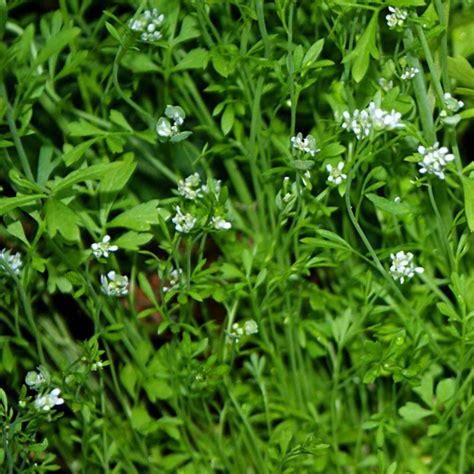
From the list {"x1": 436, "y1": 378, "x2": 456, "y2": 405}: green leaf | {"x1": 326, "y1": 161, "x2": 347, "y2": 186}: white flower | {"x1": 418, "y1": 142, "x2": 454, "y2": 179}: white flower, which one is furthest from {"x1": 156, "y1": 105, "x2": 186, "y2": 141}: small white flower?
{"x1": 436, "y1": 378, "x2": 456, "y2": 405}: green leaf

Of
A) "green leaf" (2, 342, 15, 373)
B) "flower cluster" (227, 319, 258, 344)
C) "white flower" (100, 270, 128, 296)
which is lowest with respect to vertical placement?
"flower cluster" (227, 319, 258, 344)

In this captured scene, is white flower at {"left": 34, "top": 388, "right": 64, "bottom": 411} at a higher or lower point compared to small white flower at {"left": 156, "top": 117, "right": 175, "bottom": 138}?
lower

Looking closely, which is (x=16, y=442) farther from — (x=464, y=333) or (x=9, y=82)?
(x=9, y=82)

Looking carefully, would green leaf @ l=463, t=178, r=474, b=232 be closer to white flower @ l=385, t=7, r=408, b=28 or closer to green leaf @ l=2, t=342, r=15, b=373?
white flower @ l=385, t=7, r=408, b=28

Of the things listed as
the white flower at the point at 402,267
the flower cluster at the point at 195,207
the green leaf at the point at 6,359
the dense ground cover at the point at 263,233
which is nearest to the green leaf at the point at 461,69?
the dense ground cover at the point at 263,233

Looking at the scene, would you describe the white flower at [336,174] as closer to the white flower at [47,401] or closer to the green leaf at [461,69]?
the green leaf at [461,69]

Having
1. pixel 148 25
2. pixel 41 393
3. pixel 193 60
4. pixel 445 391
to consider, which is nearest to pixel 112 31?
pixel 148 25
